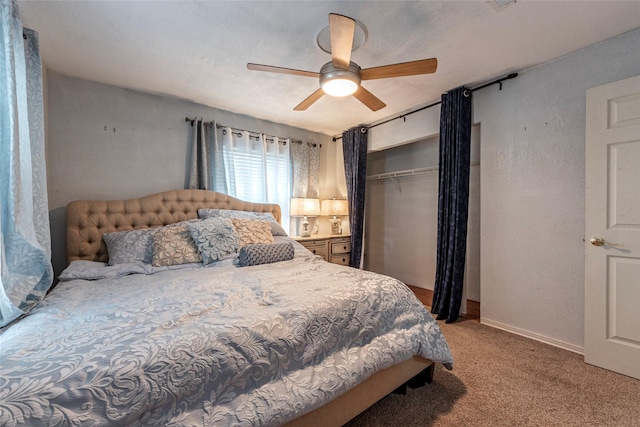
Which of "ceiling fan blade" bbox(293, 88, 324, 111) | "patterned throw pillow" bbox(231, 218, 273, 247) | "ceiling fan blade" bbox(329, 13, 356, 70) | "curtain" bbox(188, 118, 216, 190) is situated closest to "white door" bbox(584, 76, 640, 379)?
"ceiling fan blade" bbox(329, 13, 356, 70)

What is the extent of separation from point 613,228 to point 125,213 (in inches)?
159

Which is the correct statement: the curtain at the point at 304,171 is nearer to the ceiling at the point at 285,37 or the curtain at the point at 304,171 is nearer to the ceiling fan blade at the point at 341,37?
the ceiling at the point at 285,37

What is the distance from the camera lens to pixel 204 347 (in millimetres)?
975

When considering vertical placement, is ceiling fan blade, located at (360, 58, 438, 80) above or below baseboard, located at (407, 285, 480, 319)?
above

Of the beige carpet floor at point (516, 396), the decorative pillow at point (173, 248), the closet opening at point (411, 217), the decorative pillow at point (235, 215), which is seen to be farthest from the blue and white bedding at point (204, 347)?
the closet opening at point (411, 217)

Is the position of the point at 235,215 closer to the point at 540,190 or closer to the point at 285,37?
the point at 285,37

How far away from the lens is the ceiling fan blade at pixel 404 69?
1731mm

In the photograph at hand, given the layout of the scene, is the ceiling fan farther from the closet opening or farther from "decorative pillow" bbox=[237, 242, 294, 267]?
the closet opening

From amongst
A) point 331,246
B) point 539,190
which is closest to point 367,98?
point 539,190

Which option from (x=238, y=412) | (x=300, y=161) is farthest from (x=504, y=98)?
(x=238, y=412)

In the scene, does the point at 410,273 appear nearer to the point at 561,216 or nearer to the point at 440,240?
the point at 440,240

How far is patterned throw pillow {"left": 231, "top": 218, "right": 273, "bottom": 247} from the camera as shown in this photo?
255cm

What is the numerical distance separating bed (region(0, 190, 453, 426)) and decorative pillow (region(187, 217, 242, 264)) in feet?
0.58

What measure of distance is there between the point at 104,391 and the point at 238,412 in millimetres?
426
